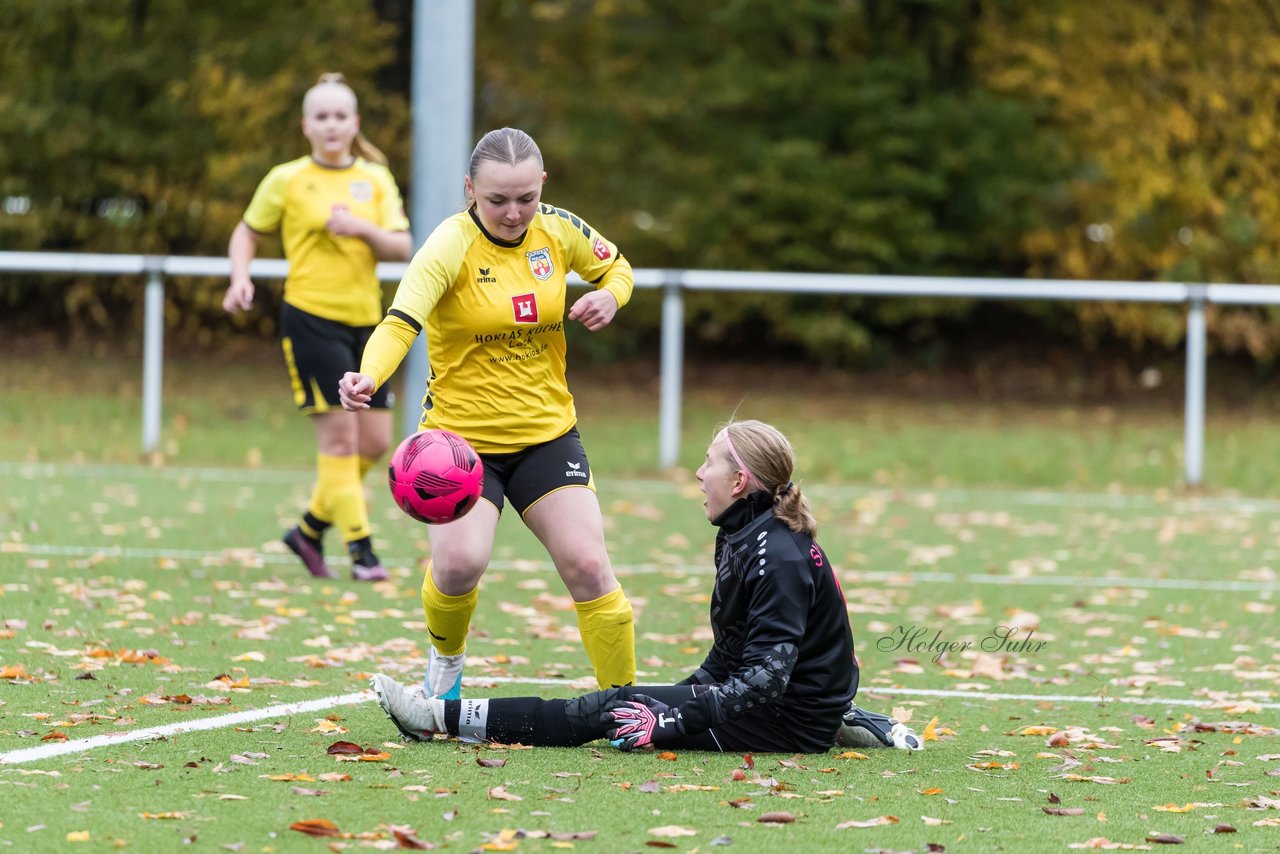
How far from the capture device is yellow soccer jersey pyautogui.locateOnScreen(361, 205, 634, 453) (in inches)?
225

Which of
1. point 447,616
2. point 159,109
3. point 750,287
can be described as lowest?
point 447,616

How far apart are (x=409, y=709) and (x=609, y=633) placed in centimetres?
74

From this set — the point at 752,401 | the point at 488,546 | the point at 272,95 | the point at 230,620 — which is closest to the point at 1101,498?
the point at 752,401

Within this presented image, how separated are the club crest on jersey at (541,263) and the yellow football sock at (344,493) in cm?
339

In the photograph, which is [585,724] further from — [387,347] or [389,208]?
[389,208]

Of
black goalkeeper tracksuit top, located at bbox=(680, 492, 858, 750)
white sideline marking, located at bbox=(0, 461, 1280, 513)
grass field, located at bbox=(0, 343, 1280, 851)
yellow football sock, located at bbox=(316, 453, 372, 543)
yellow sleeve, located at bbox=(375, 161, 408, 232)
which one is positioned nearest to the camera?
grass field, located at bbox=(0, 343, 1280, 851)

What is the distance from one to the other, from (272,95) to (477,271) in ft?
53.6

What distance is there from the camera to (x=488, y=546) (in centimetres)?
573

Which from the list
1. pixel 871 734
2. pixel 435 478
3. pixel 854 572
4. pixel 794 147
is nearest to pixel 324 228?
pixel 854 572

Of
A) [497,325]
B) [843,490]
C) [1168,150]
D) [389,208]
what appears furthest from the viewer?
[1168,150]

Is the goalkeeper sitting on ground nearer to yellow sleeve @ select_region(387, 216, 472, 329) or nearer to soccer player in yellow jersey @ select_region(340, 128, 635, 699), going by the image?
soccer player in yellow jersey @ select_region(340, 128, 635, 699)

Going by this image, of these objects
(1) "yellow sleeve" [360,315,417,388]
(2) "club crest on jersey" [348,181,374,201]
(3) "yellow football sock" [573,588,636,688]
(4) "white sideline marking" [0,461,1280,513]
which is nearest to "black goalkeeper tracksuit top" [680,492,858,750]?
(3) "yellow football sock" [573,588,636,688]

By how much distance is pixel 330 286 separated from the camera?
896 cm

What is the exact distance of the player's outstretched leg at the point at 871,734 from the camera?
556cm
